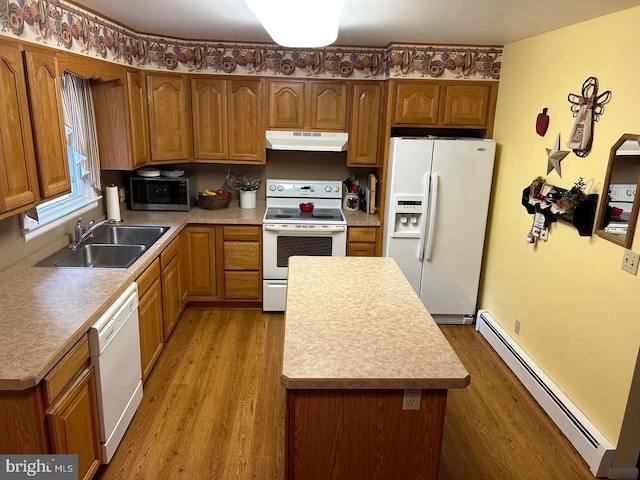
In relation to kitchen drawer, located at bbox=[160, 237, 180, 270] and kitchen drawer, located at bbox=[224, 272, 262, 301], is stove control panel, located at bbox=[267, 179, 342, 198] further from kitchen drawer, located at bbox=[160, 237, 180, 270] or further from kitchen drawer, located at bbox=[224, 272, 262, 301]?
kitchen drawer, located at bbox=[160, 237, 180, 270]

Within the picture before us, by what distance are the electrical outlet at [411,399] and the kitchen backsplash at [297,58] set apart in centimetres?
288

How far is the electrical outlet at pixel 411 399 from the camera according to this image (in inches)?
67.6

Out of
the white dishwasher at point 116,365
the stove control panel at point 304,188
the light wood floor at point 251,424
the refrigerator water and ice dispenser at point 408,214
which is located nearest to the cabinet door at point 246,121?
the stove control panel at point 304,188

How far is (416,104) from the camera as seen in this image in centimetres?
390

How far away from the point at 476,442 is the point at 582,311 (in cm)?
97

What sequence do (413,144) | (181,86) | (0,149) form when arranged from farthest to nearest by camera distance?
(181,86), (413,144), (0,149)

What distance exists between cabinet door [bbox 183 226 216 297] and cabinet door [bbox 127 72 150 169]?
0.72 m

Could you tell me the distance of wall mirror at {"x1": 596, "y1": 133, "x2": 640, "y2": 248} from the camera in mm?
2252

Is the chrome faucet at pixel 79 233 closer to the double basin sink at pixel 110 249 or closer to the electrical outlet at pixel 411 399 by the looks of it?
the double basin sink at pixel 110 249

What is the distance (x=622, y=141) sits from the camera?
7.67 feet

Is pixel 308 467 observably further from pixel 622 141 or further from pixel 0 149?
pixel 622 141

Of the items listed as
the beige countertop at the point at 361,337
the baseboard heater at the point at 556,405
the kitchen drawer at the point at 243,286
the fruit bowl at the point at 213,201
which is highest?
the fruit bowl at the point at 213,201

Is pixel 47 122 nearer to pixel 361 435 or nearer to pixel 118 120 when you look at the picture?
pixel 118 120

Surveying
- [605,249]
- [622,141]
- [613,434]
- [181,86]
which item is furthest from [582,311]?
[181,86]
